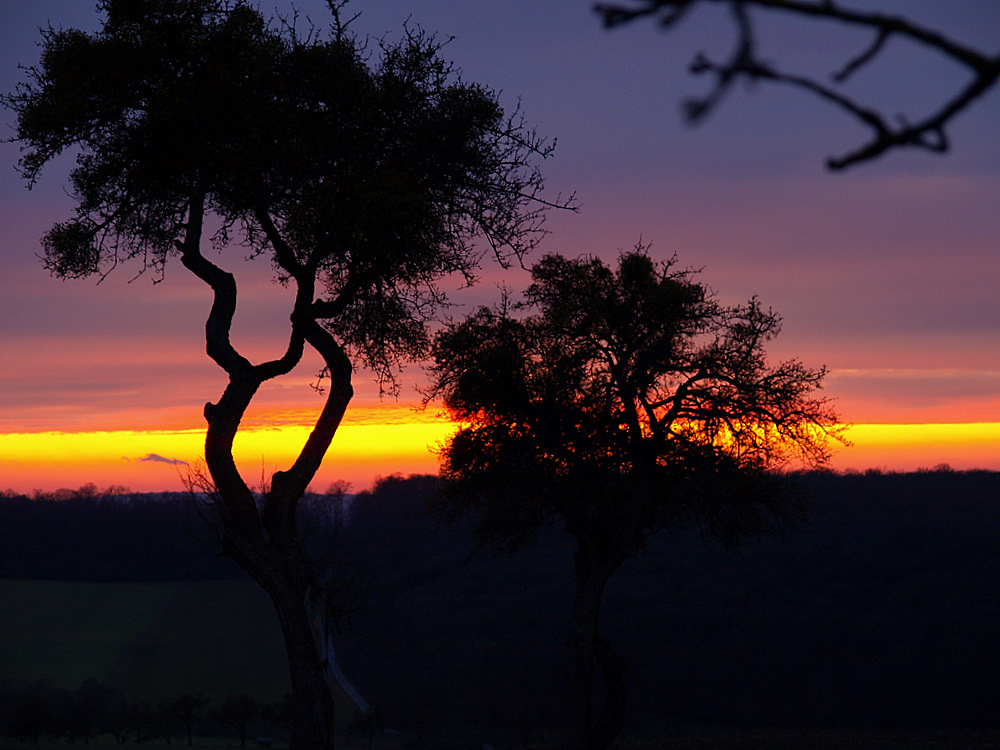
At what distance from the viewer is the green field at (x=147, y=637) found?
235 feet

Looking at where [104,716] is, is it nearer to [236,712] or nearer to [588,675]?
[236,712]

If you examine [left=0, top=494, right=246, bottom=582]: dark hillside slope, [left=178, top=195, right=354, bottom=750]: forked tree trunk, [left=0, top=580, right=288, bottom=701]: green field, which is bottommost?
[left=0, top=580, right=288, bottom=701]: green field

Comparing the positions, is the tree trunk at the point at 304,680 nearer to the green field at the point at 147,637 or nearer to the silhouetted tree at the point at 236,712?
the silhouetted tree at the point at 236,712

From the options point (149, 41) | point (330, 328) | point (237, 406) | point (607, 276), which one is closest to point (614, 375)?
point (607, 276)

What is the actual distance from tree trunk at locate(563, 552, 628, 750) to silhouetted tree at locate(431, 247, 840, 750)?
0.03 metres

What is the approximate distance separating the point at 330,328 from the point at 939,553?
240 feet

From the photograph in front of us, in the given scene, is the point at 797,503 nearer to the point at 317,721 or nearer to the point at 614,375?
the point at 614,375

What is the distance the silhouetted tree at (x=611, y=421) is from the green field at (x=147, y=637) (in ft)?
A: 178

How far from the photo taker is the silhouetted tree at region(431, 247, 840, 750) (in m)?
18.7

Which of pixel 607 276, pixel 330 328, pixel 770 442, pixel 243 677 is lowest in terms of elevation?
pixel 243 677

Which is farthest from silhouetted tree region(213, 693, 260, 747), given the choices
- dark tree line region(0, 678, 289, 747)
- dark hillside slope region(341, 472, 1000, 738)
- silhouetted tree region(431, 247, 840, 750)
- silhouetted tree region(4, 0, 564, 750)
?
silhouetted tree region(4, 0, 564, 750)

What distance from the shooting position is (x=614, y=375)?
19031 millimetres

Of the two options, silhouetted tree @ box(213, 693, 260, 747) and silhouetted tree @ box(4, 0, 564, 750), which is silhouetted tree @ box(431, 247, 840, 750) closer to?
silhouetted tree @ box(4, 0, 564, 750)

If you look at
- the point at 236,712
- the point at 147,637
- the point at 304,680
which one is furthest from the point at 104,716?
the point at 304,680
